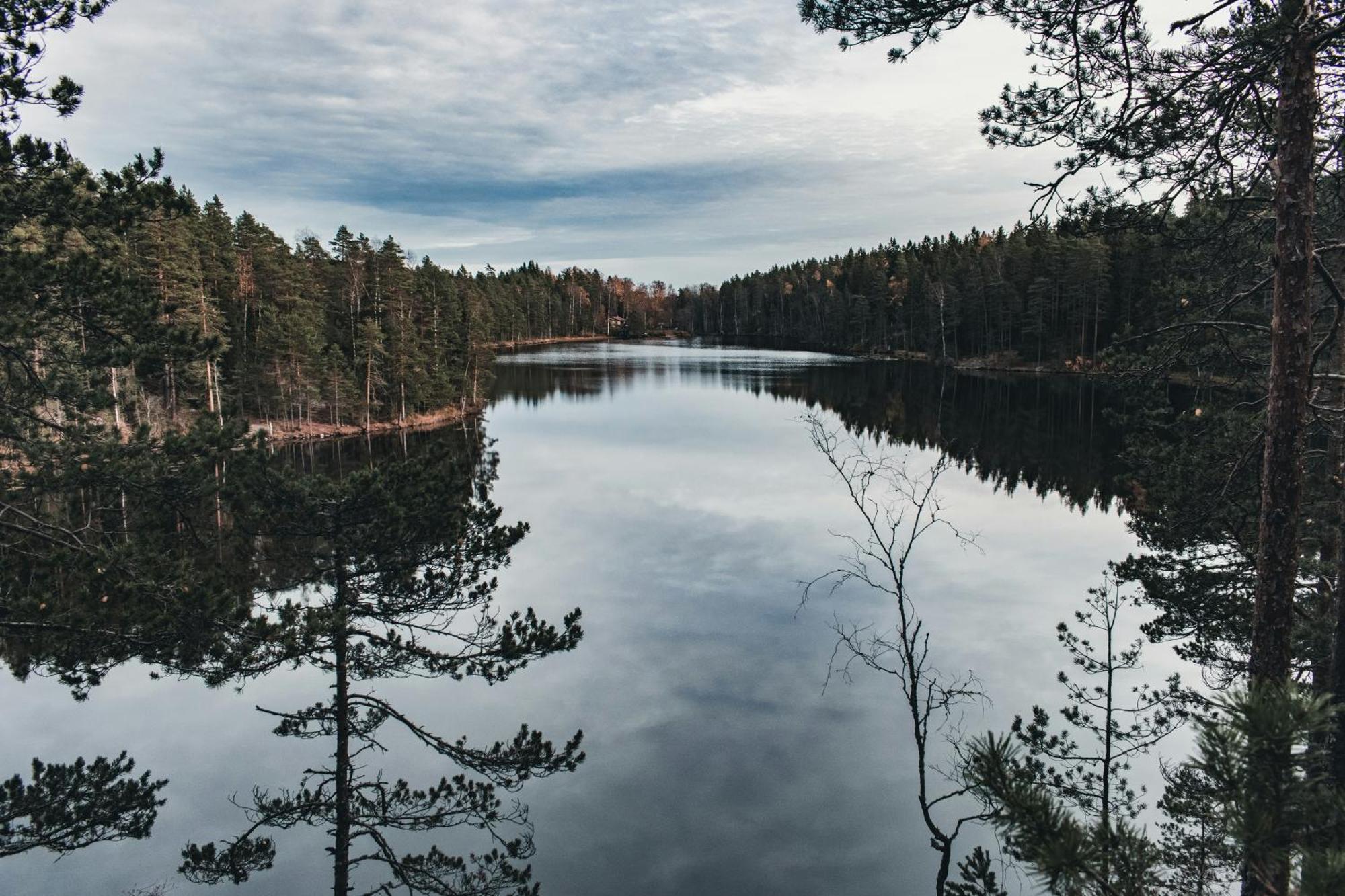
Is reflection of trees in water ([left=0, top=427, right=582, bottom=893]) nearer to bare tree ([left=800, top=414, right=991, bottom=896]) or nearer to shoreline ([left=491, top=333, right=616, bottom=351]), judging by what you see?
bare tree ([left=800, top=414, right=991, bottom=896])

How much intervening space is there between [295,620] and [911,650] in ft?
22.5

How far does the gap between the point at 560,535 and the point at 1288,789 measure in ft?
83.3

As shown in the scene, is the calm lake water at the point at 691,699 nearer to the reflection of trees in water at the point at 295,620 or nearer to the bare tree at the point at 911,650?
the bare tree at the point at 911,650

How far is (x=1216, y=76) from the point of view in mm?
5227

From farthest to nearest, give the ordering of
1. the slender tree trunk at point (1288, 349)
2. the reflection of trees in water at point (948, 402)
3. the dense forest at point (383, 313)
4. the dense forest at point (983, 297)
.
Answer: the dense forest at point (983, 297) < the reflection of trees in water at point (948, 402) < the dense forest at point (383, 313) < the slender tree trunk at point (1288, 349)

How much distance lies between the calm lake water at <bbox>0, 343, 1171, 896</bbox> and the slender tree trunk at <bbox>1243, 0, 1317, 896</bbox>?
327 inches

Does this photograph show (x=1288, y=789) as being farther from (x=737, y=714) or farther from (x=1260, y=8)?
(x=737, y=714)

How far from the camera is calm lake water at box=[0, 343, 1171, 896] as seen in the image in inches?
460

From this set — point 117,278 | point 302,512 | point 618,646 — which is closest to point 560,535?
point 618,646

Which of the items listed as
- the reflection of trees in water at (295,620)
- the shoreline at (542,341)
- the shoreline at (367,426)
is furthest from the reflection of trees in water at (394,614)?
the shoreline at (542,341)

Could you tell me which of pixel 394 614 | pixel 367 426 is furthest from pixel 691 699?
pixel 367 426

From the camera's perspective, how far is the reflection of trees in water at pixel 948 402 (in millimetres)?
35500

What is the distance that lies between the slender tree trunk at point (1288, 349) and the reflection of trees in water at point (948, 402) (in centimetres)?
813

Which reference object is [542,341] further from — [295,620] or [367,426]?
[295,620]
